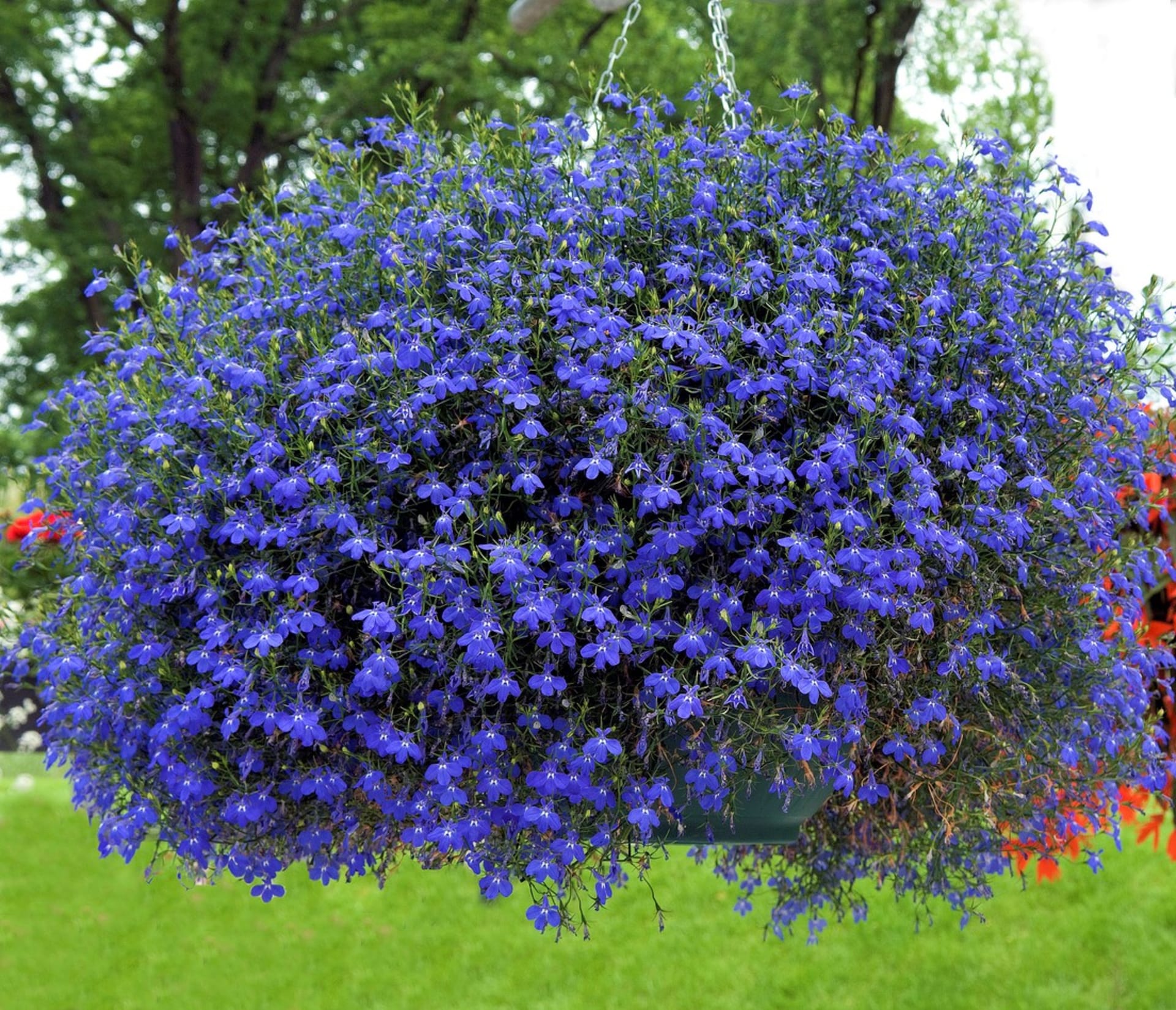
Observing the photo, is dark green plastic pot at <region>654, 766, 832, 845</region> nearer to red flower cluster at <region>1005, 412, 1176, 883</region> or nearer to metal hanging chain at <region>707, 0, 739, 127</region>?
red flower cluster at <region>1005, 412, 1176, 883</region>

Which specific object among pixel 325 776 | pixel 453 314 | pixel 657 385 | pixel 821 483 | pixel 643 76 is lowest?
pixel 325 776

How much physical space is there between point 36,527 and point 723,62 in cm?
143

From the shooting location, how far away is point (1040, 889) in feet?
15.6

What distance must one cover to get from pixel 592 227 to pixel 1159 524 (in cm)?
175

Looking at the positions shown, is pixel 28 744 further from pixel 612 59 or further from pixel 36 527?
pixel 612 59

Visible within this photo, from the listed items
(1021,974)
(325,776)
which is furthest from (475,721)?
(1021,974)

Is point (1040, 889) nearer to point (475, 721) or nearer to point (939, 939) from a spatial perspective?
point (939, 939)

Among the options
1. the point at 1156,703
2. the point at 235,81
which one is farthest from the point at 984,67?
the point at 1156,703

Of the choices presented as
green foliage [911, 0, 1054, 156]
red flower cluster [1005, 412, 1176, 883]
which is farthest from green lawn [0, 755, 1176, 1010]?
green foliage [911, 0, 1054, 156]

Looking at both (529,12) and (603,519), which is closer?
(603,519)

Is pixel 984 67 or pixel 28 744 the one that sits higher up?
pixel 984 67

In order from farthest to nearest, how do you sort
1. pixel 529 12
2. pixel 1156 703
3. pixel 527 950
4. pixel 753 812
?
1. pixel 527 950
2. pixel 529 12
3. pixel 1156 703
4. pixel 753 812

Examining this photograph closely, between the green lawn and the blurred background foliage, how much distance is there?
3220mm

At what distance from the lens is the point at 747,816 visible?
1.64 metres
